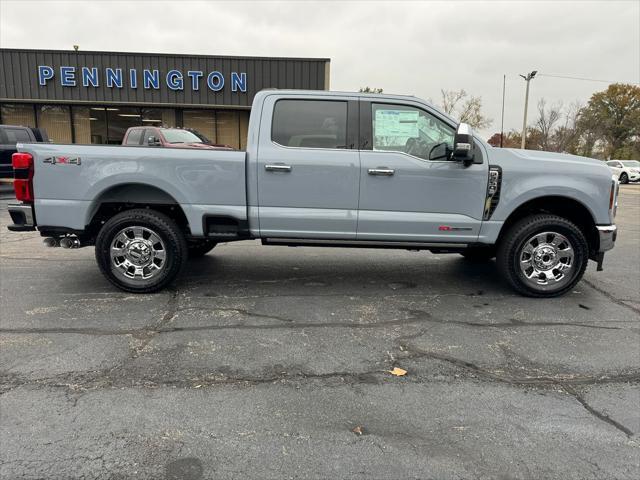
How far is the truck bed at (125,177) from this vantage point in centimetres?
483

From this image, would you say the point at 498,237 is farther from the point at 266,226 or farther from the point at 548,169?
the point at 266,226

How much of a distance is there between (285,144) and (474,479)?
3.58m

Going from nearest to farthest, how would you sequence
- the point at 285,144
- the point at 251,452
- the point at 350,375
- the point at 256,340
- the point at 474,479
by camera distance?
the point at 474,479
the point at 251,452
the point at 350,375
the point at 256,340
the point at 285,144

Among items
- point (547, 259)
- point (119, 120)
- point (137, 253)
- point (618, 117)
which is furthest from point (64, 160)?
point (618, 117)

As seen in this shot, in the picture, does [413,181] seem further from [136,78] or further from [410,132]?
[136,78]

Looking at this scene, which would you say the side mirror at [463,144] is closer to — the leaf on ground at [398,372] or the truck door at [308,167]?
the truck door at [308,167]

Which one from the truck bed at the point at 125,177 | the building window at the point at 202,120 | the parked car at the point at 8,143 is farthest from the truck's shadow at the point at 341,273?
the building window at the point at 202,120

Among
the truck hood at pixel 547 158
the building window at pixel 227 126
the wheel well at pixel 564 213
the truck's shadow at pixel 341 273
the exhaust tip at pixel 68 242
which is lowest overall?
the truck's shadow at pixel 341 273

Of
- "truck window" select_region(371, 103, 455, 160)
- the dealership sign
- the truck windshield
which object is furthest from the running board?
the dealership sign

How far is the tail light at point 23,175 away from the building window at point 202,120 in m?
18.7

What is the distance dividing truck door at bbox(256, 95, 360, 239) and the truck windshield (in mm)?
8869

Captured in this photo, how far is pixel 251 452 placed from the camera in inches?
99.9

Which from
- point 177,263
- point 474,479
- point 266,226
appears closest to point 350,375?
point 474,479

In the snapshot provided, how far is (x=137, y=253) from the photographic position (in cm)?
507
